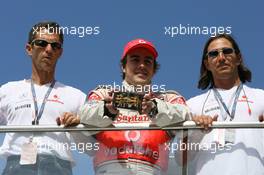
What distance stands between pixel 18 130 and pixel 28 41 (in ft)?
4.33

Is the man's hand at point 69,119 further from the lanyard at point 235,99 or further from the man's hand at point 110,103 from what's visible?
the lanyard at point 235,99

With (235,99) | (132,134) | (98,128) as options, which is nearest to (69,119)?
(98,128)

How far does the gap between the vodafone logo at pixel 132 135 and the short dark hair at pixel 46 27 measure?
58.3 inches

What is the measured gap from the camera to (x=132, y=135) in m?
4.90

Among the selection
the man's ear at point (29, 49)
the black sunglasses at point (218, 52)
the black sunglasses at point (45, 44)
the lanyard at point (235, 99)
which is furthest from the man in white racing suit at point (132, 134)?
the man's ear at point (29, 49)

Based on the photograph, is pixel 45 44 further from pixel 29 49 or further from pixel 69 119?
pixel 69 119

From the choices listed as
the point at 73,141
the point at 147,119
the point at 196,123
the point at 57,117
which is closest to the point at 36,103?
the point at 57,117

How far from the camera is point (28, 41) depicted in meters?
6.03

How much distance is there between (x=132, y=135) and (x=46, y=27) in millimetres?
1714

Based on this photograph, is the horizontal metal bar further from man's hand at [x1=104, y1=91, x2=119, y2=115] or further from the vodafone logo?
man's hand at [x1=104, y1=91, x2=119, y2=115]

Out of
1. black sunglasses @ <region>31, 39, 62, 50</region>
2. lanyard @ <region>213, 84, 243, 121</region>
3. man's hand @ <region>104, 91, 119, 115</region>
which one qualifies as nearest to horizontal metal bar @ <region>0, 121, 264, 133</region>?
man's hand @ <region>104, 91, 119, 115</region>

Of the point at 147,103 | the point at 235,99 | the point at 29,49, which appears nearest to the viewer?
the point at 147,103

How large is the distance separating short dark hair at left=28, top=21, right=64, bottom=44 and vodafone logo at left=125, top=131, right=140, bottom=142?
1481 millimetres

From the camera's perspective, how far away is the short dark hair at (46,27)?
5.96m
